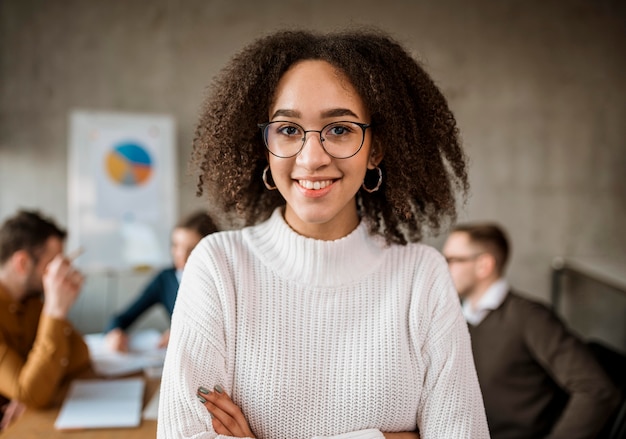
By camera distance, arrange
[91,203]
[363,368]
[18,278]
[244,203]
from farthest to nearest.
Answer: [91,203] → [18,278] → [244,203] → [363,368]

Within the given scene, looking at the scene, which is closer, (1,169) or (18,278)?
(18,278)

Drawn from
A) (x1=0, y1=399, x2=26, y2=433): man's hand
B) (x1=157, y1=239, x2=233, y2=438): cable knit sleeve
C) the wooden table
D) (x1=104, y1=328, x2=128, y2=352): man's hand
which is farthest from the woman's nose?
(x1=104, y1=328, x2=128, y2=352): man's hand

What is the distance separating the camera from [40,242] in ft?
8.29

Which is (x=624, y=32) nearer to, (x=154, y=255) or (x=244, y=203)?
(x=154, y=255)

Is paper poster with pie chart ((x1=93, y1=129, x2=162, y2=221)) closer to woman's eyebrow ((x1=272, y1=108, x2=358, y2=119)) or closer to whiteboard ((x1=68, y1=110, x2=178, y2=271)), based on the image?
whiteboard ((x1=68, y1=110, x2=178, y2=271))

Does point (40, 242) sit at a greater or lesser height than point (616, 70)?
lesser

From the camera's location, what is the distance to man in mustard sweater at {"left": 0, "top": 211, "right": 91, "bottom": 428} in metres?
2.06

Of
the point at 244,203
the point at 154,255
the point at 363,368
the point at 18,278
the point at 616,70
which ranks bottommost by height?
the point at 154,255

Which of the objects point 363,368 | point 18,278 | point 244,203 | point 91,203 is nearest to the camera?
point 363,368

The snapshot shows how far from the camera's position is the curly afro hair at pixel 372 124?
1277 mm

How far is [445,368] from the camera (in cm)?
128

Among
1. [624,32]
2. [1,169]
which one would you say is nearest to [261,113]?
[1,169]

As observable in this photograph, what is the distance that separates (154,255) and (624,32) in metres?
3.61

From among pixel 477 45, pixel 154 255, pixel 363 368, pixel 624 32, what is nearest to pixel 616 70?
pixel 624 32
